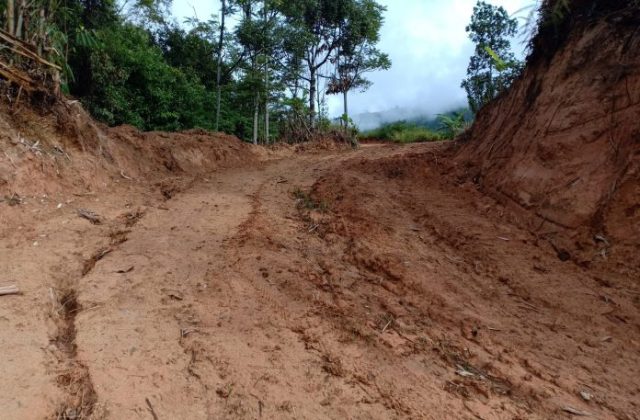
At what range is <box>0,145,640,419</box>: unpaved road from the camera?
2.12 m

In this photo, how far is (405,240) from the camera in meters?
4.14

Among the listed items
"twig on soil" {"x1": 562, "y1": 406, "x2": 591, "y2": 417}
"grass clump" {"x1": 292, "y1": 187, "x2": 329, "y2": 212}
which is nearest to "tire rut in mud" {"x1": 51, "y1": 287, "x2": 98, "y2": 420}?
"twig on soil" {"x1": 562, "y1": 406, "x2": 591, "y2": 417}

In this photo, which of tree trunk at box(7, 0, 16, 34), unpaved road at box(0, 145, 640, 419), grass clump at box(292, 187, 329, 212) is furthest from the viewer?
grass clump at box(292, 187, 329, 212)

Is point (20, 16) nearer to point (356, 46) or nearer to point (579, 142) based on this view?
point (579, 142)

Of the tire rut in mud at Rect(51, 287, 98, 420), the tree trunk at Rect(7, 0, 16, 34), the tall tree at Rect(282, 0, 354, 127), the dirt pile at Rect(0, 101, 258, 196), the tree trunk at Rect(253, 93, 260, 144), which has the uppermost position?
the tall tree at Rect(282, 0, 354, 127)

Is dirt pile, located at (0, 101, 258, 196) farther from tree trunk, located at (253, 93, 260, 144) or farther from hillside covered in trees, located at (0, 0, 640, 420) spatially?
tree trunk, located at (253, 93, 260, 144)

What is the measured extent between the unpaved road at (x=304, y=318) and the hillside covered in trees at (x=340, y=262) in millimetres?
15

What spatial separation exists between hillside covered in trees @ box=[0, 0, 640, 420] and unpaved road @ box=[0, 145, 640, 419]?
15mm

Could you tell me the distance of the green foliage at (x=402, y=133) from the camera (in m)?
16.7

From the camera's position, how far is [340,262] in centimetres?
370

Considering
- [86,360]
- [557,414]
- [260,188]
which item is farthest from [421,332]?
[260,188]

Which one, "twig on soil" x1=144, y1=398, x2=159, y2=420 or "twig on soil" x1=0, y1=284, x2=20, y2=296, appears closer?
"twig on soil" x1=144, y1=398, x2=159, y2=420

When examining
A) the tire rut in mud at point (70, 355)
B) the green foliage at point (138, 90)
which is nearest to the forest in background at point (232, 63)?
the green foliage at point (138, 90)

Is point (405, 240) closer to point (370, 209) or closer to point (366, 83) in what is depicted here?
point (370, 209)
